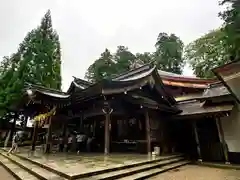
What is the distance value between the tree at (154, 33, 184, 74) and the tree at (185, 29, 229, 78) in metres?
6.26

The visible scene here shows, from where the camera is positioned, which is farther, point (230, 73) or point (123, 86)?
point (123, 86)

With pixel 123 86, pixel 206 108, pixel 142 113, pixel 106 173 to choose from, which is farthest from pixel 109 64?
pixel 106 173

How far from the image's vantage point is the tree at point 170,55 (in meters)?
35.2

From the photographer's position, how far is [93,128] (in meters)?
11.9

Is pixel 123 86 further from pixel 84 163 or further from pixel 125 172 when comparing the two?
pixel 125 172

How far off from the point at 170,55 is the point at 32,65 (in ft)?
84.2

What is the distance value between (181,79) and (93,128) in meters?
9.61

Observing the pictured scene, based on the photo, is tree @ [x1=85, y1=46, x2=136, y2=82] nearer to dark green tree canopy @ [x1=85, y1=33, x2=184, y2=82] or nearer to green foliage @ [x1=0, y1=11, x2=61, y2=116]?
dark green tree canopy @ [x1=85, y1=33, x2=184, y2=82]

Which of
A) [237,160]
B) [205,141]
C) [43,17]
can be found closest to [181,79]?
[205,141]

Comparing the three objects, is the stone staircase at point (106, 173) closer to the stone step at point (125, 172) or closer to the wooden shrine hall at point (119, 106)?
the stone step at point (125, 172)

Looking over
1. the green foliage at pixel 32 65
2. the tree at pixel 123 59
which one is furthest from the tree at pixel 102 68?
the green foliage at pixel 32 65

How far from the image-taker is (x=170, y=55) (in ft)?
117

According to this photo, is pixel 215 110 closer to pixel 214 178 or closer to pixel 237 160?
pixel 237 160

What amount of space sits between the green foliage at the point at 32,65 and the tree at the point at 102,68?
1228 centimetres
